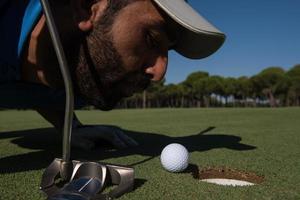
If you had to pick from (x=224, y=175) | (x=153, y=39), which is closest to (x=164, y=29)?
(x=153, y=39)

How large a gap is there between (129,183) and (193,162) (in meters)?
1.09

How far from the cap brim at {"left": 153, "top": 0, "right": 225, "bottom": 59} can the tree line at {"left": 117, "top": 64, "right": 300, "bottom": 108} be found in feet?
175

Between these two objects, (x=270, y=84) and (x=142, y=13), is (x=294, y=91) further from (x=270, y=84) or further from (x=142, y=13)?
(x=142, y=13)

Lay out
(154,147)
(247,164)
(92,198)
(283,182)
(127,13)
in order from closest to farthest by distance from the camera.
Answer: (92,198), (127,13), (283,182), (247,164), (154,147)

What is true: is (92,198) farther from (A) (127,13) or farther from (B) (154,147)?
(B) (154,147)

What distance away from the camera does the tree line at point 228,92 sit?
57.5 m

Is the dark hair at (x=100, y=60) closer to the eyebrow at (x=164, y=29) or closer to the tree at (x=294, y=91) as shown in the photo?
the eyebrow at (x=164, y=29)

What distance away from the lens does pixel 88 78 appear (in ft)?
6.91

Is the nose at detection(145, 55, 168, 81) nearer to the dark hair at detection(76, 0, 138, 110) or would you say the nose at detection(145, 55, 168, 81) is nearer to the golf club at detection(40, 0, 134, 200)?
the dark hair at detection(76, 0, 138, 110)

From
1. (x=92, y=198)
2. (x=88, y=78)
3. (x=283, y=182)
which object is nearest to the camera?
(x=92, y=198)

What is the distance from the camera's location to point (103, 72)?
209cm

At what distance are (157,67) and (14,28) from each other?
897 mm

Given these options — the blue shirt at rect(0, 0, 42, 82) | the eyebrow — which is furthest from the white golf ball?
the blue shirt at rect(0, 0, 42, 82)

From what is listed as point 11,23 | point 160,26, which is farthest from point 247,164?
point 11,23
